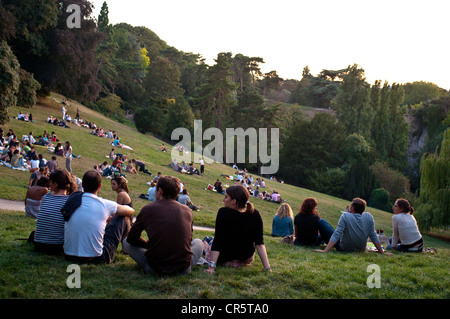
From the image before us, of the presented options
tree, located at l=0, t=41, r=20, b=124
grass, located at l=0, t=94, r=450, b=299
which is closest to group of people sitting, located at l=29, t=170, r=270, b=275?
grass, located at l=0, t=94, r=450, b=299

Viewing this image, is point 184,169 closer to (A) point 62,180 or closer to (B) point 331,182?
(A) point 62,180

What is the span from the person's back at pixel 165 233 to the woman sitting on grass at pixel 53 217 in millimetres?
1198

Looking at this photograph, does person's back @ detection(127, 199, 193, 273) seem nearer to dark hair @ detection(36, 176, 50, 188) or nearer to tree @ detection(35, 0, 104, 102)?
dark hair @ detection(36, 176, 50, 188)

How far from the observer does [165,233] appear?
15.1ft

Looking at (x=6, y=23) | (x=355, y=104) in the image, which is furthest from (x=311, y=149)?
(x=6, y=23)

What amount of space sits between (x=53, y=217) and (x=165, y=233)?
1719mm

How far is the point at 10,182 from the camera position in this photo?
1505 cm

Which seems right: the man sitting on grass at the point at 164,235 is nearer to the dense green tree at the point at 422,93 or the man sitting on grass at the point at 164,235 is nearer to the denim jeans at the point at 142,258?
the denim jeans at the point at 142,258

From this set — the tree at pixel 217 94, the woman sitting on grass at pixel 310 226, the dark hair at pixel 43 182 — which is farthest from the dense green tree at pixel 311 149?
the dark hair at pixel 43 182

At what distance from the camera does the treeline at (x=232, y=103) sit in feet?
105

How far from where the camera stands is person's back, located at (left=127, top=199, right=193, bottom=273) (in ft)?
15.1

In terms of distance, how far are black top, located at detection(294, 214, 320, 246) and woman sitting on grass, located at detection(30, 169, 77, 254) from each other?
477 cm
